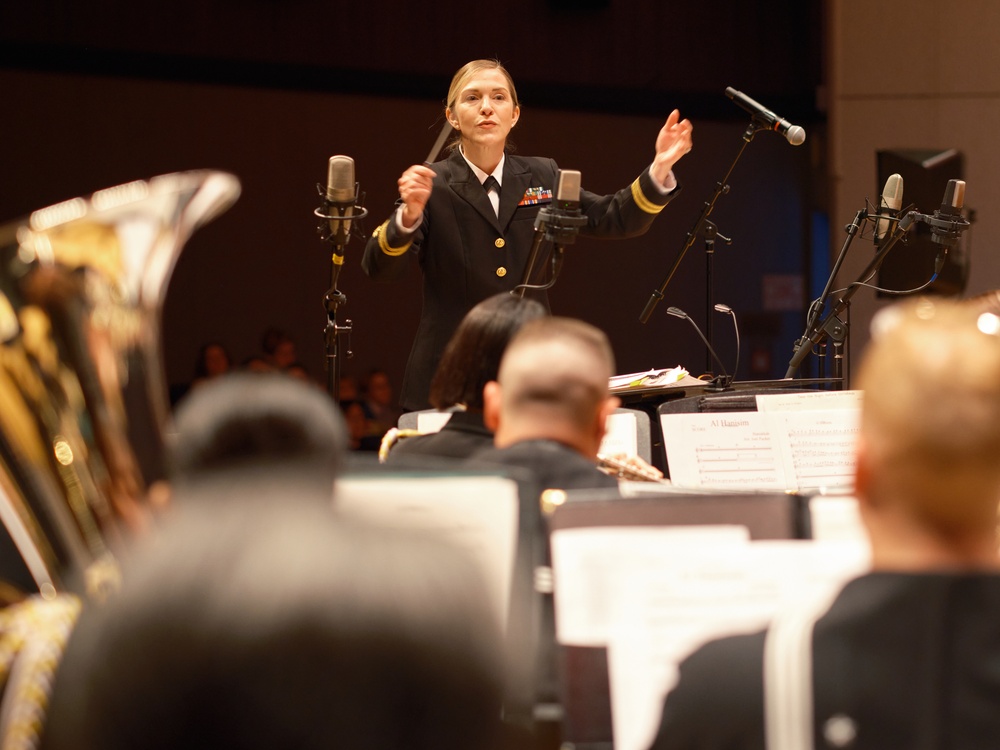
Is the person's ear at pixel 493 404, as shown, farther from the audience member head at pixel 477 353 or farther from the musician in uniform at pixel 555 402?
the audience member head at pixel 477 353

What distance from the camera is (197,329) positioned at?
21.7 ft

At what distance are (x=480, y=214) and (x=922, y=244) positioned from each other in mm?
4146

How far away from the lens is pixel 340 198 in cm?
322

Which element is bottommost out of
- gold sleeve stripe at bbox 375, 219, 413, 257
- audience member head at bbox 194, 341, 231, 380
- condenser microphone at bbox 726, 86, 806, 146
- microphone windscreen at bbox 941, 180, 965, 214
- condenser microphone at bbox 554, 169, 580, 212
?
audience member head at bbox 194, 341, 231, 380

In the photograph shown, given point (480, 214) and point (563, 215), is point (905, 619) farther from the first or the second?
point (480, 214)

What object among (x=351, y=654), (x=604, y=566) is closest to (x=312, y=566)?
(x=351, y=654)

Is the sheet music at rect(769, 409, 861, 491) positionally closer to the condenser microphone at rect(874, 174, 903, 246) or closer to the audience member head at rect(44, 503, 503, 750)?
the condenser microphone at rect(874, 174, 903, 246)

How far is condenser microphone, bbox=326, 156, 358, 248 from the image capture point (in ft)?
10.5

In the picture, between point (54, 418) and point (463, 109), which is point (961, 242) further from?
point (54, 418)

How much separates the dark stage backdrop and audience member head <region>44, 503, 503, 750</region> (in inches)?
230

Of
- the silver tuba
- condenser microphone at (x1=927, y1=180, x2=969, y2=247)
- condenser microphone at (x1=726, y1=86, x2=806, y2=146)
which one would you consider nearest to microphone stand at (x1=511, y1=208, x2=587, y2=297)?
condenser microphone at (x1=726, y1=86, x2=806, y2=146)

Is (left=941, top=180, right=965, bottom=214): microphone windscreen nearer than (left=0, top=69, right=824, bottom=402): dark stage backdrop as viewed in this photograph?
Yes

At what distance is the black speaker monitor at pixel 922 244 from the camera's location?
21.6 ft

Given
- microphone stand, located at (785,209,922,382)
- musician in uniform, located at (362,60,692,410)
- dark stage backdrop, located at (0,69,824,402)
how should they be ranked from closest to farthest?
musician in uniform, located at (362,60,692,410) < microphone stand, located at (785,209,922,382) < dark stage backdrop, located at (0,69,824,402)
